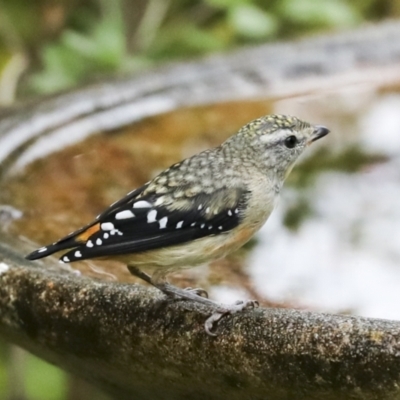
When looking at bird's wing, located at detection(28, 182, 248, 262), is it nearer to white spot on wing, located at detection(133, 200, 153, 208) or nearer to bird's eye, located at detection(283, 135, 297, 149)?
white spot on wing, located at detection(133, 200, 153, 208)

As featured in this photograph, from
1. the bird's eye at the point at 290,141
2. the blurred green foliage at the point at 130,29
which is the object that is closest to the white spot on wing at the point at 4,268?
the bird's eye at the point at 290,141

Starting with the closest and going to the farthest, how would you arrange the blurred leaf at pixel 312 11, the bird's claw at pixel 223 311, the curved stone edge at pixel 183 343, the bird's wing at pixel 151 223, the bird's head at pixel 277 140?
the curved stone edge at pixel 183 343
the bird's claw at pixel 223 311
the bird's wing at pixel 151 223
the bird's head at pixel 277 140
the blurred leaf at pixel 312 11

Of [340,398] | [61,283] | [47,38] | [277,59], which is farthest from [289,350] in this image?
[47,38]

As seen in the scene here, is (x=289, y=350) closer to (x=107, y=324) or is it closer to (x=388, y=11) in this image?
(x=107, y=324)

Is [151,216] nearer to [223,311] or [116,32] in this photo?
[223,311]

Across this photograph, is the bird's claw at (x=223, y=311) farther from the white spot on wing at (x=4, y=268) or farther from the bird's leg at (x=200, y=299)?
the white spot on wing at (x=4, y=268)

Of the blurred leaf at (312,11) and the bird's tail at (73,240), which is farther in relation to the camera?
the blurred leaf at (312,11)
